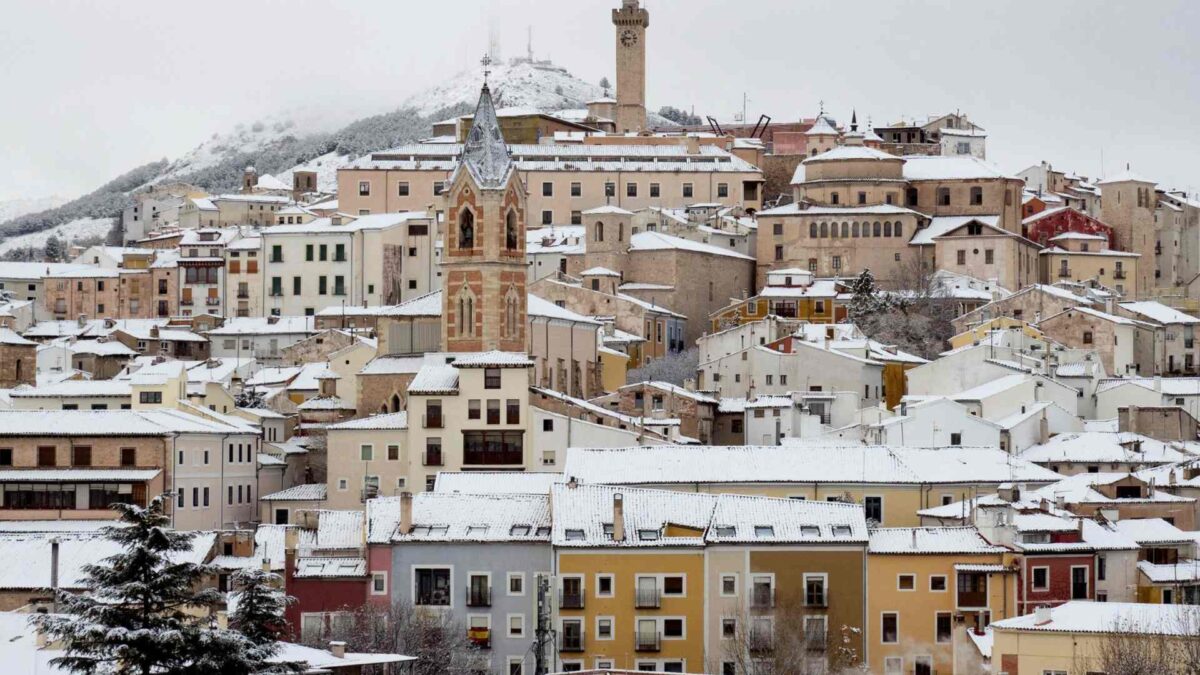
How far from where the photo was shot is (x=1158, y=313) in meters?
104

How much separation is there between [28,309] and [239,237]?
32.5 feet

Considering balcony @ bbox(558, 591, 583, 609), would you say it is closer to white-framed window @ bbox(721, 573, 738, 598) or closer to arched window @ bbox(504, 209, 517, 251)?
white-framed window @ bbox(721, 573, 738, 598)

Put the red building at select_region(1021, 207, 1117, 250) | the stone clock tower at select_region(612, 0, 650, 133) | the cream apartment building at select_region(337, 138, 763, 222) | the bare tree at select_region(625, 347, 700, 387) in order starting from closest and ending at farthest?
the bare tree at select_region(625, 347, 700, 387) < the red building at select_region(1021, 207, 1117, 250) < the cream apartment building at select_region(337, 138, 763, 222) < the stone clock tower at select_region(612, 0, 650, 133)

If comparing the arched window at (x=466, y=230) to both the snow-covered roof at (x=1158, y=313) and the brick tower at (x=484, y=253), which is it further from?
the snow-covered roof at (x=1158, y=313)

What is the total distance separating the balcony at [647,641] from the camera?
59.8 meters

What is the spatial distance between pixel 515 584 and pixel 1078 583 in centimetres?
1264

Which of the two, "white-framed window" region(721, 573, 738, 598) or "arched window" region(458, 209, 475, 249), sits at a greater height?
"arched window" region(458, 209, 475, 249)

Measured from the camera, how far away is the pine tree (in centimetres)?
3662

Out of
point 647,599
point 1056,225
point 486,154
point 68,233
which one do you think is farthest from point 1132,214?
point 68,233

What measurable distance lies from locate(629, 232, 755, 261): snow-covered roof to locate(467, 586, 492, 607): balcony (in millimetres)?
50505

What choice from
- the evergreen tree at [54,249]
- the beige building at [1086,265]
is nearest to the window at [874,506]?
the beige building at [1086,265]

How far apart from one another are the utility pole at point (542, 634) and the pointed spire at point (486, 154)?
1066 inches

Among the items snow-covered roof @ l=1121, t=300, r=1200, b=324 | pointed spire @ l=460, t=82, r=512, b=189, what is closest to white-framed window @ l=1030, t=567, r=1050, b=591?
pointed spire @ l=460, t=82, r=512, b=189

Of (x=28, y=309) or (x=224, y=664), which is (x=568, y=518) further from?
(x=28, y=309)
